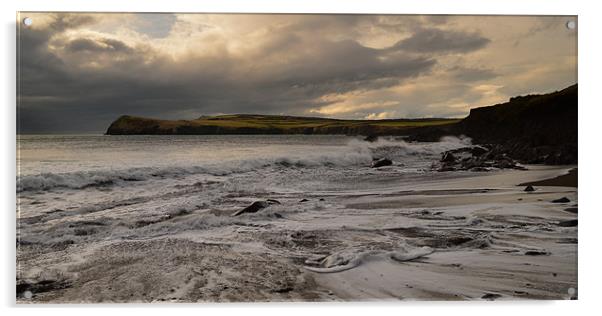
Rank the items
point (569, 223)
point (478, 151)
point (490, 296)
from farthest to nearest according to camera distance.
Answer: point (478, 151) < point (569, 223) < point (490, 296)

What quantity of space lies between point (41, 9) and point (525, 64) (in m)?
2.91

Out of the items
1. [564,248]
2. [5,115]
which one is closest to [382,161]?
[564,248]

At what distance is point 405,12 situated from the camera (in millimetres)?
2865

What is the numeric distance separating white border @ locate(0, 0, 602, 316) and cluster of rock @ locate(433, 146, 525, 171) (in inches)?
17.4

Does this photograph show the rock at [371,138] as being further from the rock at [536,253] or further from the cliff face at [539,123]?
the rock at [536,253]

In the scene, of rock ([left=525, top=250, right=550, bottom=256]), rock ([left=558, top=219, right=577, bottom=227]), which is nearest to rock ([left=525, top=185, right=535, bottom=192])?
rock ([left=558, top=219, right=577, bottom=227])

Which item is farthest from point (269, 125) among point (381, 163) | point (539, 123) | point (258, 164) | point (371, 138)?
point (539, 123)

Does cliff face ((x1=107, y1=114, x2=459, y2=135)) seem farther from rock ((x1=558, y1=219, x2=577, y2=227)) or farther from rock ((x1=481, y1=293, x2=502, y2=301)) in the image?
rock ((x1=481, y1=293, x2=502, y2=301))

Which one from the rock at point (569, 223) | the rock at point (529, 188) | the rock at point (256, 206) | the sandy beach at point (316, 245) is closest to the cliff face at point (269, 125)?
the sandy beach at point (316, 245)

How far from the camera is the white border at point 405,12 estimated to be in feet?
Result: 8.93

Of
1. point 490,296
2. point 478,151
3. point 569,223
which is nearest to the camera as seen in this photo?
point 490,296

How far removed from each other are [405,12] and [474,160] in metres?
1.03

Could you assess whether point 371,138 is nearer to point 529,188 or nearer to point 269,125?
point 269,125

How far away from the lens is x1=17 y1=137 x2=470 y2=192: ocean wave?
8.95 feet
